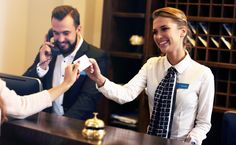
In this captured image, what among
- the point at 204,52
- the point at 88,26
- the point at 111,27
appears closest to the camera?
the point at 204,52

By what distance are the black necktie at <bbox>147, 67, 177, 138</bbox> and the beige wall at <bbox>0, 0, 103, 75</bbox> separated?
1.47 metres

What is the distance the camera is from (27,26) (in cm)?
335

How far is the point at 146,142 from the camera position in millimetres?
1357

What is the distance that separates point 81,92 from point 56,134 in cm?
85

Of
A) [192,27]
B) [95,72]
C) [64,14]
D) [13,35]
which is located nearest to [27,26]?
[13,35]

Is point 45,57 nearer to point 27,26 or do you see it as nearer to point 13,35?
point 13,35

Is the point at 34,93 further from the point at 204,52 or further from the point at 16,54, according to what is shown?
the point at 16,54

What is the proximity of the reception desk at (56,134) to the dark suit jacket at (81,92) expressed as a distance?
51cm

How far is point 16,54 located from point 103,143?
217cm

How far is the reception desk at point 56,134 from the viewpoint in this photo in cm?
136

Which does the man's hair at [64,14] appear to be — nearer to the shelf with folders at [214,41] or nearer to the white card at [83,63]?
the white card at [83,63]

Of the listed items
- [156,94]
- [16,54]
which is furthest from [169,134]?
[16,54]

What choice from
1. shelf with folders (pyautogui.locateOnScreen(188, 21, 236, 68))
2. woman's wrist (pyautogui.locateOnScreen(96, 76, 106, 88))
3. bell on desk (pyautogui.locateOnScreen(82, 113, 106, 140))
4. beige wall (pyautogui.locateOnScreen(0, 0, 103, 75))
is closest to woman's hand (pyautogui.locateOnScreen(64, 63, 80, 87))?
woman's wrist (pyautogui.locateOnScreen(96, 76, 106, 88))

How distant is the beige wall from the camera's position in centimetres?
314
